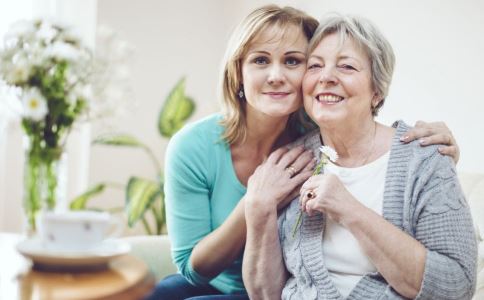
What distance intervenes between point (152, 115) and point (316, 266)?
2116mm

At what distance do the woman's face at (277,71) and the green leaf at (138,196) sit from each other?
144 centimetres

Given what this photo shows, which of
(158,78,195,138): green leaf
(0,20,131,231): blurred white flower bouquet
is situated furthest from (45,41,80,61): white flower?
(158,78,195,138): green leaf

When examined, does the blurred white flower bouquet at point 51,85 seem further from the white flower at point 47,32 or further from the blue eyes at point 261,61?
the blue eyes at point 261,61

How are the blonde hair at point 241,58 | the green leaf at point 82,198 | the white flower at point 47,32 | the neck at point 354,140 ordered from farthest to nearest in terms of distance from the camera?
the blonde hair at point 241,58 < the neck at point 354,140 < the green leaf at point 82,198 < the white flower at point 47,32

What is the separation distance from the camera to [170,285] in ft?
5.94

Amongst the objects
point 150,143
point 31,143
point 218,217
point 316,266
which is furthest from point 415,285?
point 150,143

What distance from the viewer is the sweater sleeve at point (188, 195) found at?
67.6 inches

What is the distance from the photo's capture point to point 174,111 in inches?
123

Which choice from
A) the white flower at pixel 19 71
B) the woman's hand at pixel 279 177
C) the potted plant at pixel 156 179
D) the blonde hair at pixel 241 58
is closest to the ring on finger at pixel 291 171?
the woman's hand at pixel 279 177

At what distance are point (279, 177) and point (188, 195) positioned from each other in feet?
0.94

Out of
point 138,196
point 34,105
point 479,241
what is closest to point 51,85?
point 34,105

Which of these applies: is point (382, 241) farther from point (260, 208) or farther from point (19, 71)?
point (19, 71)

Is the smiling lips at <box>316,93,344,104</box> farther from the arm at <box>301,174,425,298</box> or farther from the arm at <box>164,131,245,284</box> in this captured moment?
the arm at <box>164,131,245,284</box>

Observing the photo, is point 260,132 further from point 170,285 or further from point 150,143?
point 150,143
